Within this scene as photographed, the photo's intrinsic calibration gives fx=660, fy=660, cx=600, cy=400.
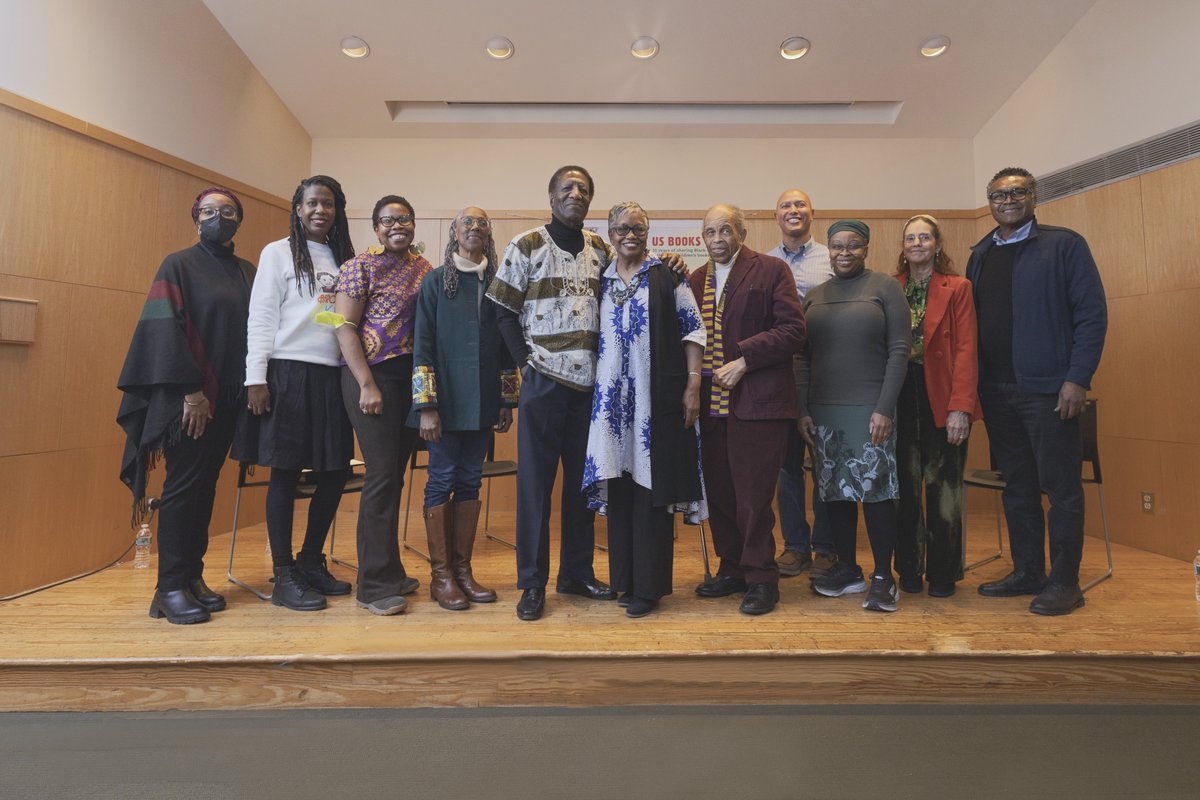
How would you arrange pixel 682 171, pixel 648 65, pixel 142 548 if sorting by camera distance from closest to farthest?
pixel 142 548 < pixel 648 65 < pixel 682 171

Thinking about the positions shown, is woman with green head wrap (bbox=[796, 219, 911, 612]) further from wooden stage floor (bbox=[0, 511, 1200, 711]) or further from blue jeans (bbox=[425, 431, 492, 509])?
blue jeans (bbox=[425, 431, 492, 509])

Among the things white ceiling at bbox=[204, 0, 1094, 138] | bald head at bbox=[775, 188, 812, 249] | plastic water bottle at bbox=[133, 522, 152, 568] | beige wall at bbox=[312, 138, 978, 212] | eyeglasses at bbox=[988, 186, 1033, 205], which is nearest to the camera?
eyeglasses at bbox=[988, 186, 1033, 205]

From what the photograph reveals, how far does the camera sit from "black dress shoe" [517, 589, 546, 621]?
2.31m

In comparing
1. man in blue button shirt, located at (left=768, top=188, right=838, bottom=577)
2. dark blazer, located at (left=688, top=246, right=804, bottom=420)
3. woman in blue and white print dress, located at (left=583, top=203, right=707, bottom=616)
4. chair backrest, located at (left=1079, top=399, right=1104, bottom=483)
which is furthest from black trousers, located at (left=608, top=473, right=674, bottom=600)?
chair backrest, located at (left=1079, top=399, right=1104, bottom=483)

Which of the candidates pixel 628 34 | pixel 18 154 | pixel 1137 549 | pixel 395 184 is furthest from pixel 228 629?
pixel 1137 549

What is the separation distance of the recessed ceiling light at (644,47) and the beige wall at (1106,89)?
93.2 inches

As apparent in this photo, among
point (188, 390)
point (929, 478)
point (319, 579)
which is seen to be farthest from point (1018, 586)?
point (188, 390)

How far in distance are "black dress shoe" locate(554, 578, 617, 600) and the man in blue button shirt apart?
0.86 m

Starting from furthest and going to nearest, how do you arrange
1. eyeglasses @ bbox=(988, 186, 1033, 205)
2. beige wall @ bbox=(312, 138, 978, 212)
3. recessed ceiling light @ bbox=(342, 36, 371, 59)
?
beige wall @ bbox=(312, 138, 978, 212), recessed ceiling light @ bbox=(342, 36, 371, 59), eyeglasses @ bbox=(988, 186, 1033, 205)

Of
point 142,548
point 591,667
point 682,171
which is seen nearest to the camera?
point 591,667

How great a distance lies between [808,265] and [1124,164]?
1.98 m

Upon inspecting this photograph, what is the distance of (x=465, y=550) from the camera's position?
2547 millimetres

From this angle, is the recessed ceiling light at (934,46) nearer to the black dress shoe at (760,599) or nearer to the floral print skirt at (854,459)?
the floral print skirt at (854,459)

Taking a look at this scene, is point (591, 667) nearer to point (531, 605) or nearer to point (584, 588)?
point (531, 605)
